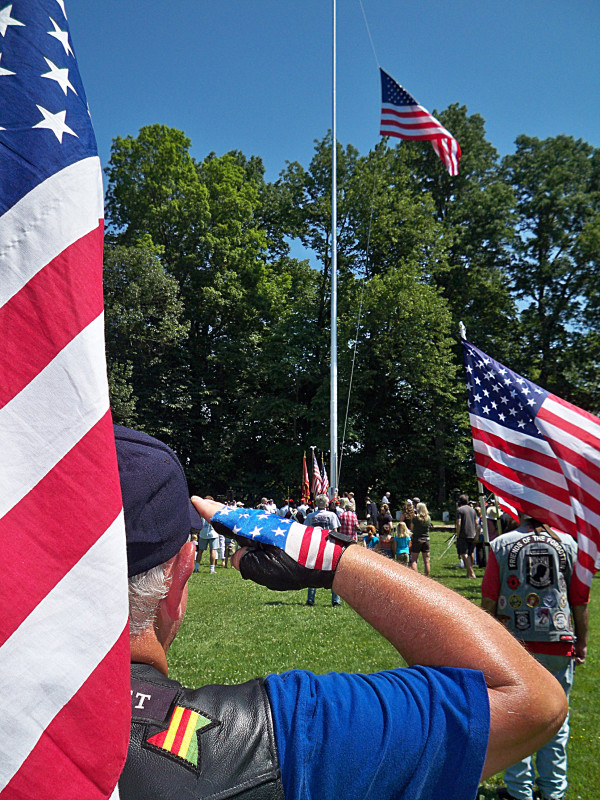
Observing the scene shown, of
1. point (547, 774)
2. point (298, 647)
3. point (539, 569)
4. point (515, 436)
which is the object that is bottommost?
point (298, 647)

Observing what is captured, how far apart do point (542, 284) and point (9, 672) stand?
39094 millimetres

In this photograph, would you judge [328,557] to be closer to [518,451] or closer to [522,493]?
[522,493]

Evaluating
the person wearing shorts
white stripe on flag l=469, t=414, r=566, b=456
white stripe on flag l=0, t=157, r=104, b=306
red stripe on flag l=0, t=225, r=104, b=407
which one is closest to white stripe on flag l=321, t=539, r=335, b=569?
red stripe on flag l=0, t=225, r=104, b=407

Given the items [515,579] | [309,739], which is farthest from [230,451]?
[309,739]

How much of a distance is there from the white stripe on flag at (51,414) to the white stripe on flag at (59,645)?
144 mm

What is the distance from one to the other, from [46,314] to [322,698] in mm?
842

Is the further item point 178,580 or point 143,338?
point 143,338

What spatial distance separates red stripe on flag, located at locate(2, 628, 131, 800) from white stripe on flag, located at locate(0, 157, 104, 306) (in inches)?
23.2

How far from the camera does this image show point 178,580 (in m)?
1.33

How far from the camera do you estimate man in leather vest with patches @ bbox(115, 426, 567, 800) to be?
1052mm

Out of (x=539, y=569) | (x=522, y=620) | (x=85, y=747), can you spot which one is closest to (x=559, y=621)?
(x=522, y=620)

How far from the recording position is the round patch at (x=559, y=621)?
171 inches

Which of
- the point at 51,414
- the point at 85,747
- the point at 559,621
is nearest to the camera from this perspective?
the point at 85,747

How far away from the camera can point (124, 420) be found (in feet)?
95.9
